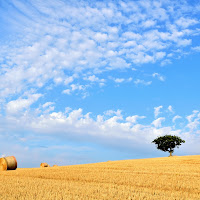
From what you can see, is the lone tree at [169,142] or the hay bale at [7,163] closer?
the hay bale at [7,163]

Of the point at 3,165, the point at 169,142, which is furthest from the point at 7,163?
the point at 169,142

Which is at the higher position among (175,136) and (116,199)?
(175,136)

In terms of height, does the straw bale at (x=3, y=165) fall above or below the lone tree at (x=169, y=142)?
below

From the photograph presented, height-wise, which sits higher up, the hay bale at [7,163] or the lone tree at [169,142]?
the lone tree at [169,142]

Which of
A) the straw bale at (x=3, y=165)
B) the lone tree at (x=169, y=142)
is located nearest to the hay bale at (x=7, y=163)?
the straw bale at (x=3, y=165)

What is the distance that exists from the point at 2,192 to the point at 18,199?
1.51 metres

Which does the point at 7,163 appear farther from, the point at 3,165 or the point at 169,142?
the point at 169,142

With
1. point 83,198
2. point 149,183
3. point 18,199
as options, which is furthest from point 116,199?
point 149,183

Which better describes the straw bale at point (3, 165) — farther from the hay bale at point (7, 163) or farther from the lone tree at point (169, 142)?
the lone tree at point (169, 142)

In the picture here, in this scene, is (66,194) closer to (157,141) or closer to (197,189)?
(197,189)

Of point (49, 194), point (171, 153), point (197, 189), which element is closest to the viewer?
point (49, 194)

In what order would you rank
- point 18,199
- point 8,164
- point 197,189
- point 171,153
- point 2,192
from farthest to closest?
1. point 171,153
2. point 8,164
3. point 197,189
4. point 2,192
5. point 18,199

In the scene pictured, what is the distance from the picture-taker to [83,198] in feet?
20.9

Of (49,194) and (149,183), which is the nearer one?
(49,194)
